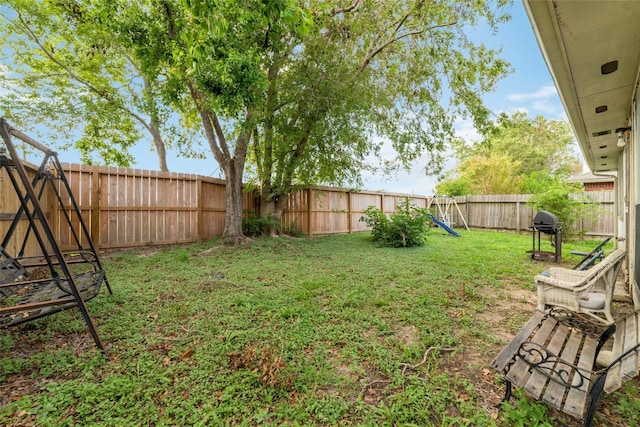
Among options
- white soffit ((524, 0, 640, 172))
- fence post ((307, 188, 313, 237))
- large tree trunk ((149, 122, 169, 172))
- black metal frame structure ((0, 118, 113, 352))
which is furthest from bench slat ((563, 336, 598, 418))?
large tree trunk ((149, 122, 169, 172))

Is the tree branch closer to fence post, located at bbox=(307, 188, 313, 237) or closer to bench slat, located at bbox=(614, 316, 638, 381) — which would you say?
fence post, located at bbox=(307, 188, 313, 237)

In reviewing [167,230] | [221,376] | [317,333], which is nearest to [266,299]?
[317,333]

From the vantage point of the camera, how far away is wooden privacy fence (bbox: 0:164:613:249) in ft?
17.5

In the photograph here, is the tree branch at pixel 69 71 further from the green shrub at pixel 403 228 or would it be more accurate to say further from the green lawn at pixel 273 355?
the green shrub at pixel 403 228

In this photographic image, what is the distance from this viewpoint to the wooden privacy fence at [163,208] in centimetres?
533

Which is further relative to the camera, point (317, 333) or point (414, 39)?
point (414, 39)

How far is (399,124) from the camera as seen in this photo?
702 cm

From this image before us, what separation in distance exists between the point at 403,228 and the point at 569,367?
5.61m

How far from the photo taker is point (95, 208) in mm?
5422

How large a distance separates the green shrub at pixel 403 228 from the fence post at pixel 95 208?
6395 mm

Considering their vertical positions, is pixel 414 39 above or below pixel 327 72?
above

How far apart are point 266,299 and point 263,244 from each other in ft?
11.8

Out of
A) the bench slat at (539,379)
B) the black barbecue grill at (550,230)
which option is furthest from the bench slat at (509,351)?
the black barbecue grill at (550,230)

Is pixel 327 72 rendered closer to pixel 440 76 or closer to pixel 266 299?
pixel 440 76
